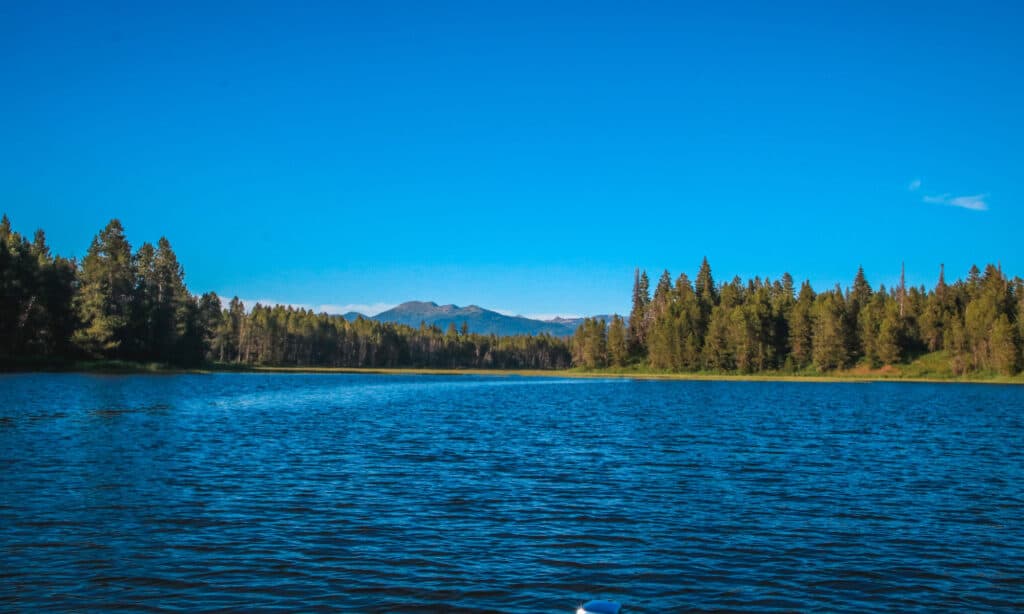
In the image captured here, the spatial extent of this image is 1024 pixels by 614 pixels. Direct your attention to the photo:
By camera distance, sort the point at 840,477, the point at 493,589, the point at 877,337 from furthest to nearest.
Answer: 1. the point at 877,337
2. the point at 840,477
3. the point at 493,589

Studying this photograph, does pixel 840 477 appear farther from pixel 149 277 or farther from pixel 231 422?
pixel 149 277

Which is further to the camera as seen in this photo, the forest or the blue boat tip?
the forest

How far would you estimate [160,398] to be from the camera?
70.4 m

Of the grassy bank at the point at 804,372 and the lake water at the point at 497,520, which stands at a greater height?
the grassy bank at the point at 804,372

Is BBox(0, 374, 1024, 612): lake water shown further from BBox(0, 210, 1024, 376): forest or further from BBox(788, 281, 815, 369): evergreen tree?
BBox(788, 281, 815, 369): evergreen tree

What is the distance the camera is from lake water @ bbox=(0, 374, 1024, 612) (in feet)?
49.7

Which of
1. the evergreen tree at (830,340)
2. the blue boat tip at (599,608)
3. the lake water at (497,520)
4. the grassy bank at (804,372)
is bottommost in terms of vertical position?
Answer: the lake water at (497,520)

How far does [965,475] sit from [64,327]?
453 feet

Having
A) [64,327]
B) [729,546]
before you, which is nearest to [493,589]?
[729,546]

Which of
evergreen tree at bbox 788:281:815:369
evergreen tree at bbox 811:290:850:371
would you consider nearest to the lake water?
evergreen tree at bbox 811:290:850:371

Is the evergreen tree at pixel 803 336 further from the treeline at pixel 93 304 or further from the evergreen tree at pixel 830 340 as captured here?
the treeline at pixel 93 304

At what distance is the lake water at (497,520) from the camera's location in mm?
15148

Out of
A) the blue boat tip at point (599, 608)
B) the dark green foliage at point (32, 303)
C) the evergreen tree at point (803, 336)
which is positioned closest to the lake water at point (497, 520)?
the blue boat tip at point (599, 608)

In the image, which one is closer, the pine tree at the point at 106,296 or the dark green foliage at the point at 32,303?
the dark green foliage at the point at 32,303
